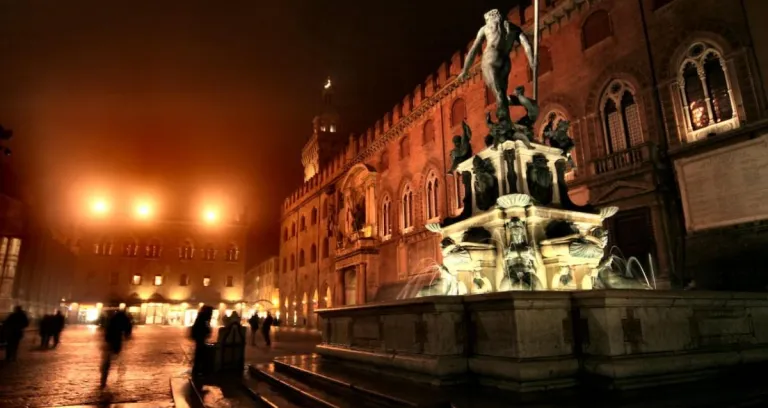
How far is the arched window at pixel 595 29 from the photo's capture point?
47.0 ft

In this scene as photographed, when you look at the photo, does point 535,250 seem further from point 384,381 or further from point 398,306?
point 384,381

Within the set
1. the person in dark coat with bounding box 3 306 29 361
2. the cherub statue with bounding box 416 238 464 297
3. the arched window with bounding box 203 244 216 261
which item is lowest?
the person in dark coat with bounding box 3 306 29 361

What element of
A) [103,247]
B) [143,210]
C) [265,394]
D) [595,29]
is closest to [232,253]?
[143,210]

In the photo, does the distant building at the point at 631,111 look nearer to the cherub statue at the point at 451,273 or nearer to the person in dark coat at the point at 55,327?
the cherub statue at the point at 451,273

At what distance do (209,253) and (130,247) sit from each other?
6772 millimetres

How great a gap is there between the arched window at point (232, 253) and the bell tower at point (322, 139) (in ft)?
32.0

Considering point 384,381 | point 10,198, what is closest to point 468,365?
point 384,381

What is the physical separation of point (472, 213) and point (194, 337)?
5.54m

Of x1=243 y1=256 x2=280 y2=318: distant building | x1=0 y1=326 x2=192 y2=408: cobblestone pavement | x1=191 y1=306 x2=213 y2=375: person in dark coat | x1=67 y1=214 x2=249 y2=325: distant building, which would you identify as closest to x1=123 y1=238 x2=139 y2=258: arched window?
x1=67 y1=214 x2=249 y2=325: distant building

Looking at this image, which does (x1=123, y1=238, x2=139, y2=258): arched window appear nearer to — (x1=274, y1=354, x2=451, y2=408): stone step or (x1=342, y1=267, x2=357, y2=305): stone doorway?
(x1=342, y1=267, x2=357, y2=305): stone doorway

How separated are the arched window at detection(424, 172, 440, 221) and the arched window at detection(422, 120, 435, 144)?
1786mm

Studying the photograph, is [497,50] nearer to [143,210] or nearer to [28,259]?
[28,259]

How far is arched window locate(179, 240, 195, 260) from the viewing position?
43.0 m

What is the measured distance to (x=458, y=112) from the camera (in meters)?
20.6
